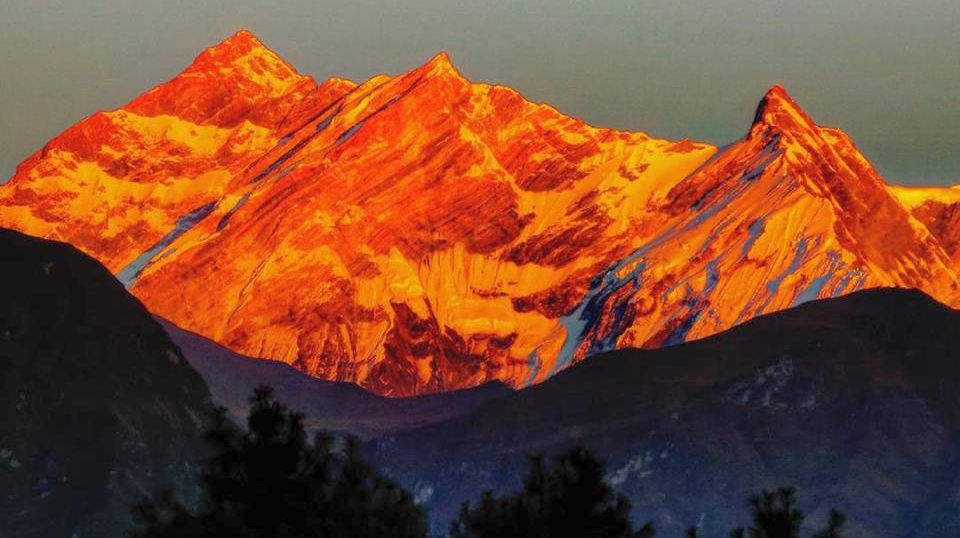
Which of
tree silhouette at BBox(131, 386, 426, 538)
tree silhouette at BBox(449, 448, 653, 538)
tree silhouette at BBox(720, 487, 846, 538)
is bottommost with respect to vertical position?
tree silhouette at BBox(720, 487, 846, 538)

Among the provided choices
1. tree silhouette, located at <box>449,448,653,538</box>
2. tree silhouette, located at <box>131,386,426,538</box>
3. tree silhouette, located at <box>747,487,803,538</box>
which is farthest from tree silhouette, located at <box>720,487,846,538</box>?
tree silhouette, located at <box>131,386,426,538</box>

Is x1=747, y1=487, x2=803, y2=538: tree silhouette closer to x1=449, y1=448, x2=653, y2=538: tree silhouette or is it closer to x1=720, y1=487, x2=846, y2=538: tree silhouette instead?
x1=720, y1=487, x2=846, y2=538: tree silhouette

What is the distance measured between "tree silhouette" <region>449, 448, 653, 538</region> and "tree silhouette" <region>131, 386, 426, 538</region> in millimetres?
2813

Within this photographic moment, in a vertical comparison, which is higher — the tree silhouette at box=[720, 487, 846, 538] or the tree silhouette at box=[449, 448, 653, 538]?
the tree silhouette at box=[449, 448, 653, 538]

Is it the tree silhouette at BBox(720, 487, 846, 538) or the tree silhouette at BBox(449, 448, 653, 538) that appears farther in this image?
the tree silhouette at BBox(449, 448, 653, 538)

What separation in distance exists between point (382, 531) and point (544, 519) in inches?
154

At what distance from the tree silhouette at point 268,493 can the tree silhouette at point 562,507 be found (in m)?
2.81

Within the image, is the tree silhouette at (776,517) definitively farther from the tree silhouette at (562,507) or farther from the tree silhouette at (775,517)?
the tree silhouette at (562,507)

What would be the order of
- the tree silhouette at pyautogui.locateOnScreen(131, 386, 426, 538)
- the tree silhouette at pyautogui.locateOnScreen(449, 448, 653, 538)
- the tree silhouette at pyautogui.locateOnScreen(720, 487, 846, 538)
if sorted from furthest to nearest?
the tree silhouette at pyautogui.locateOnScreen(449, 448, 653, 538) → the tree silhouette at pyautogui.locateOnScreen(720, 487, 846, 538) → the tree silhouette at pyautogui.locateOnScreen(131, 386, 426, 538)

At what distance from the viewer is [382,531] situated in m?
72.4

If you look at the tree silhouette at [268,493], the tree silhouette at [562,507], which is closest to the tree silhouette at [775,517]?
the tree silhouette at [562,507]

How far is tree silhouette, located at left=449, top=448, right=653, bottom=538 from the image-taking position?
233 feet

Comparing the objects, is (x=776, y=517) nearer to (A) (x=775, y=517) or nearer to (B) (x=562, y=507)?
(A) (x=775, y=517)

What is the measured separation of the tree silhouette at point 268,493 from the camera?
7050 cm
